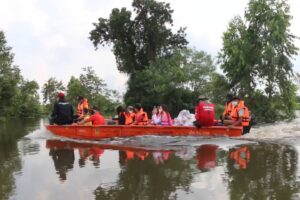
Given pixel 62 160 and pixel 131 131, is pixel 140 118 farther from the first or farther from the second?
pixel 62 160

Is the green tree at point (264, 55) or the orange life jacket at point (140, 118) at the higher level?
the green tree at point (264, 55)

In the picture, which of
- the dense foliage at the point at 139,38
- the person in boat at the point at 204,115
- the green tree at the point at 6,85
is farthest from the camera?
the dense foliage at the point at 139,38

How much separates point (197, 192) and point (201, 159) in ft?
11.9

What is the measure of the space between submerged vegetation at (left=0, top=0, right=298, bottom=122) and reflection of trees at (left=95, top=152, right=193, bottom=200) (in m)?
20.4

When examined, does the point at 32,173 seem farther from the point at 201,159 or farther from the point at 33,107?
the point at 33,107

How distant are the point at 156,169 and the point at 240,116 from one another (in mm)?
6469

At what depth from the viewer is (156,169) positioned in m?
9.83

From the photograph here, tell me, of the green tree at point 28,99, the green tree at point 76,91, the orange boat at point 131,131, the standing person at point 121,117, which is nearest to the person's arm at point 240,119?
the orange boat at point 131,131

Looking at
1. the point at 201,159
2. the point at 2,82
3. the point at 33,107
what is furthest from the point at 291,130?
the point at 33,107

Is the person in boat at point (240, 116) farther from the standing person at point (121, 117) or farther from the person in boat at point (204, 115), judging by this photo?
the standing person at point (121, 117)

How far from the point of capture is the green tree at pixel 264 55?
29094 mm

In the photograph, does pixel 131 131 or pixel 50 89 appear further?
pixel 50 89

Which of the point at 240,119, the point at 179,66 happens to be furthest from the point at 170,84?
the point at 240,119

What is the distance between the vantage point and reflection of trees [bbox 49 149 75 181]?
9.90 meters
